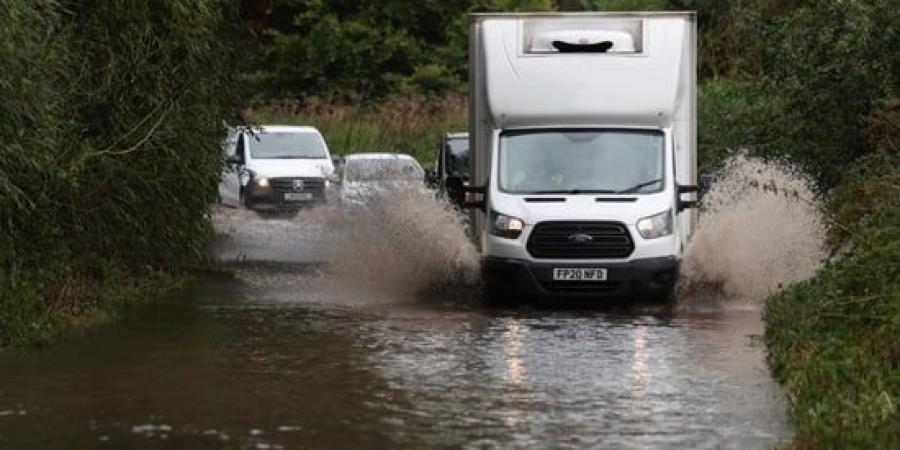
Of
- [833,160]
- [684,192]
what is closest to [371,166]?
[833,160]

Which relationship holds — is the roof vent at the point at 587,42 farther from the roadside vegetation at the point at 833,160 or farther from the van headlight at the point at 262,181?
the van headlight at the point at 262,181

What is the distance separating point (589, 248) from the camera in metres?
19.2

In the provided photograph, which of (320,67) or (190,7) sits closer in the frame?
(190,7)

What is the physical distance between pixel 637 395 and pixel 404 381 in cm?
176

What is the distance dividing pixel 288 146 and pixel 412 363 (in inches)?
931

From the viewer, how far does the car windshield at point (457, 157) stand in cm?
2861

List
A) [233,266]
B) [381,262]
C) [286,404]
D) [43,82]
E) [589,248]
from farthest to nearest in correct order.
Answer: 1. [233,266]
2. [381,262]
3. [589,248]
4. [43,82]
5. [286,404]

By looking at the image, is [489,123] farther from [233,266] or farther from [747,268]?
[233,266]

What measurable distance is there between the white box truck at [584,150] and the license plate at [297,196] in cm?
1632

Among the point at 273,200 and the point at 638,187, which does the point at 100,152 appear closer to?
the point at 638,187

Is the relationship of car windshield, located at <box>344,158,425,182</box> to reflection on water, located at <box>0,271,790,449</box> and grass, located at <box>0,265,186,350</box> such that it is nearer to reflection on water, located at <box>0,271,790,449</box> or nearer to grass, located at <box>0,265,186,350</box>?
grass, located at <box>0,265,186,350</box>

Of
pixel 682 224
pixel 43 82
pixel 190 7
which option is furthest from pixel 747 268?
pixel 43 82

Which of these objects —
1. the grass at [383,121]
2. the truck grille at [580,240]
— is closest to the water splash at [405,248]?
the truck grille at [580,240]

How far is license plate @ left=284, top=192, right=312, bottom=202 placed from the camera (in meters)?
36.6
